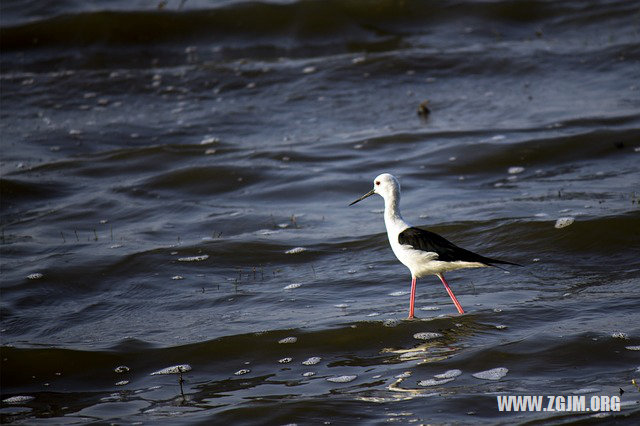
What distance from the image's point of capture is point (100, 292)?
9562mm

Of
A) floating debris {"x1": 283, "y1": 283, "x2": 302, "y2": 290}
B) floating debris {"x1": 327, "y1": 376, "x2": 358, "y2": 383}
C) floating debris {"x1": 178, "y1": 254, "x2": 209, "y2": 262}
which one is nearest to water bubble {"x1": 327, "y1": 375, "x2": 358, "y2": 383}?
floating debris {"x1": 327, "y1": 376, "x2": 358, "y2": 383}

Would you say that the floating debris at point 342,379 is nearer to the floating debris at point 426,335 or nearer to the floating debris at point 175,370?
the floating debris at point 426,335

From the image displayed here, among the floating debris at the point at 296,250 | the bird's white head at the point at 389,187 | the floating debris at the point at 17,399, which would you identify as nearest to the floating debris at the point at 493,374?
the bird's white head at the point at 389,187

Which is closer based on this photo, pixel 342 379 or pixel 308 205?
pixel 342 379

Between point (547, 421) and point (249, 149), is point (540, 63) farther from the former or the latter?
point (547, 421)

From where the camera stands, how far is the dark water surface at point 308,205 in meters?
6.88

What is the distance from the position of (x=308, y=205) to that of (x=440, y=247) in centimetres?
475

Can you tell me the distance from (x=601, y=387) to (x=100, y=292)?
18.1 ft

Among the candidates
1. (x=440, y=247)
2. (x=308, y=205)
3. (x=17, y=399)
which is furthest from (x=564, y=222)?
(x=17, y=399)

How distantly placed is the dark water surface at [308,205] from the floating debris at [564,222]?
3.0 inches

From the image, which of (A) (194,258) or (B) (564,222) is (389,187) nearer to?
(B) (564,222)

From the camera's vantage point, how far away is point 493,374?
258 inches

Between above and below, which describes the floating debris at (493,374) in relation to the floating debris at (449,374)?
below

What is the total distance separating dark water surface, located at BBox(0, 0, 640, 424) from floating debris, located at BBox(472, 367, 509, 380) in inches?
1.5
